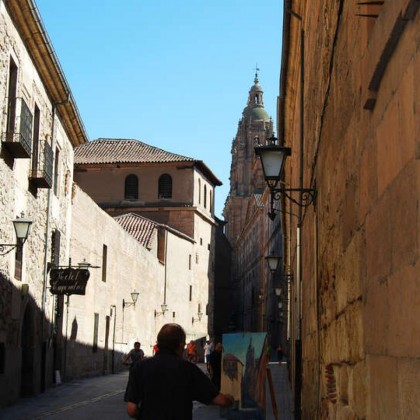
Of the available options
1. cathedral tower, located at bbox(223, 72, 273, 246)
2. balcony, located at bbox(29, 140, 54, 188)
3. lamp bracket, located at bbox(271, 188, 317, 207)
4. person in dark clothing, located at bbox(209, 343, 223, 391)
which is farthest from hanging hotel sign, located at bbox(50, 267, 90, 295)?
cathedral tower, located at bbox(223, 72, 273, 246)

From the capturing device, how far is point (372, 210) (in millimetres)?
3725

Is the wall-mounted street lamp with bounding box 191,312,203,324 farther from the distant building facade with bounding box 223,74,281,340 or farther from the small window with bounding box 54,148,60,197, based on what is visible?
the small window with bounding box 54,148,60,197

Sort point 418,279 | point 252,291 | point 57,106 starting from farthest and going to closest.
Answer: point 252,291
point 57,106
point 418,279

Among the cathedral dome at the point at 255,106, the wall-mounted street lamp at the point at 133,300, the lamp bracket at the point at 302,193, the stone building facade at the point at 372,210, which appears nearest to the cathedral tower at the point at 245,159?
the cathedral dome at the point at 255,106

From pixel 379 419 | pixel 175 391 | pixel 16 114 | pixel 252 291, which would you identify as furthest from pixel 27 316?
pixel 252 291

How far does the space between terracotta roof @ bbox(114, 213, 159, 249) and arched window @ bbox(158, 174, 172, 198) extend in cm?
560

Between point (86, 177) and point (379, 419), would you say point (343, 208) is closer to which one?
point (379, 419)

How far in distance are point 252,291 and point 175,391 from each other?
73068 millimetres

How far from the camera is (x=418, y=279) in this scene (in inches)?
103

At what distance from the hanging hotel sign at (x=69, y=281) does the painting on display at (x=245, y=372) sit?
11.3 m

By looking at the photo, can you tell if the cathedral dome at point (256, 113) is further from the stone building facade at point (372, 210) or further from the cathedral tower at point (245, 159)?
the stone building facade at point (372, 210)

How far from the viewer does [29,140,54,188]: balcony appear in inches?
728

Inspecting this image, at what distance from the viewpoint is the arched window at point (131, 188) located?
2259 inches

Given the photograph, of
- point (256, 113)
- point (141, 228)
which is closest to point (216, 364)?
point (141, 228)
